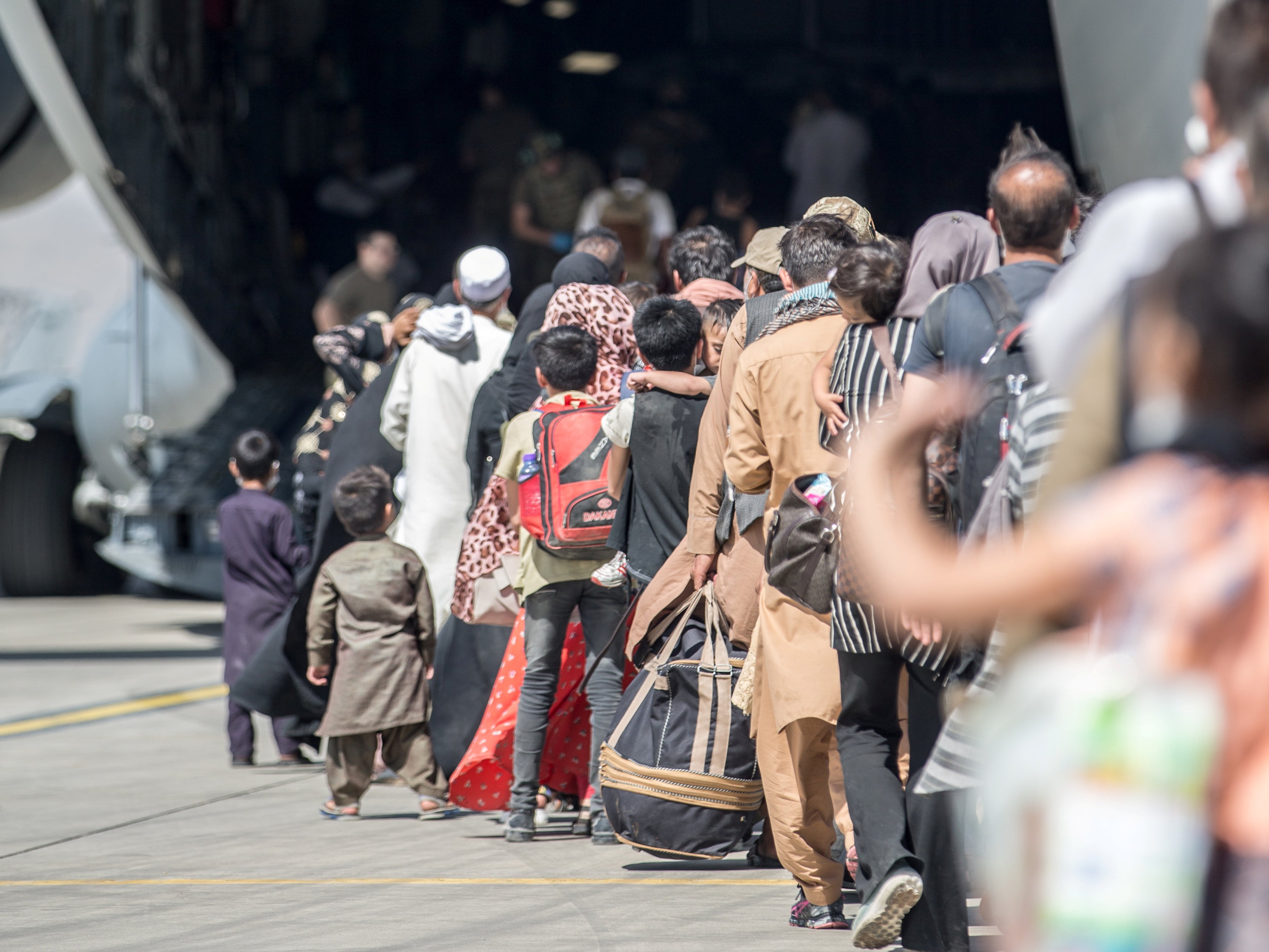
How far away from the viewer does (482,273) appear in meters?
6.39

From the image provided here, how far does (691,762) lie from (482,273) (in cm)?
253

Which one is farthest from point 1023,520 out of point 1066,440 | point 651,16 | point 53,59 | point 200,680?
point 651,16

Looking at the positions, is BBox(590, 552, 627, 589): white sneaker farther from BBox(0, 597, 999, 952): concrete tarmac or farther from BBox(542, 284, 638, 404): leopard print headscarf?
BBox(0, 597, 999, 952): concrete tarmac

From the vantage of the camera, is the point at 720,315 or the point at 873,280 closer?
the point at 873,280

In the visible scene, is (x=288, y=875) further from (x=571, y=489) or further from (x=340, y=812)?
(x=571, y=489)

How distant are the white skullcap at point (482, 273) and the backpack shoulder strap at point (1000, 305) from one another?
3.32 m

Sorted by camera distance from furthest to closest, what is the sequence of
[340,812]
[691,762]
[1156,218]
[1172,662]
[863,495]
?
[340,812]
[691,762]
[1156,218]
[863,495]
[1172,662]

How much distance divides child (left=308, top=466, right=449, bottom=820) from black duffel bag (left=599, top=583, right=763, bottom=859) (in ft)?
3.43

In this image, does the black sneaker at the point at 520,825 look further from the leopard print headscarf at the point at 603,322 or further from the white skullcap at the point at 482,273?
the white skullcap at the point at 482,273

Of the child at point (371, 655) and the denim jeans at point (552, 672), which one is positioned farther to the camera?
the child at point (371, 655)

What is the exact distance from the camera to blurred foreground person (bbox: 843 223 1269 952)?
151 centimetres

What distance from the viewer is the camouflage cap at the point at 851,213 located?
188 inches

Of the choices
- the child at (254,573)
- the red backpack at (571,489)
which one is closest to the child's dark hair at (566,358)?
the red backpack at (571,489)

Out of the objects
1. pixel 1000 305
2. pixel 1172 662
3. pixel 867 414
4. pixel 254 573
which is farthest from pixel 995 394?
pixel 254 573
